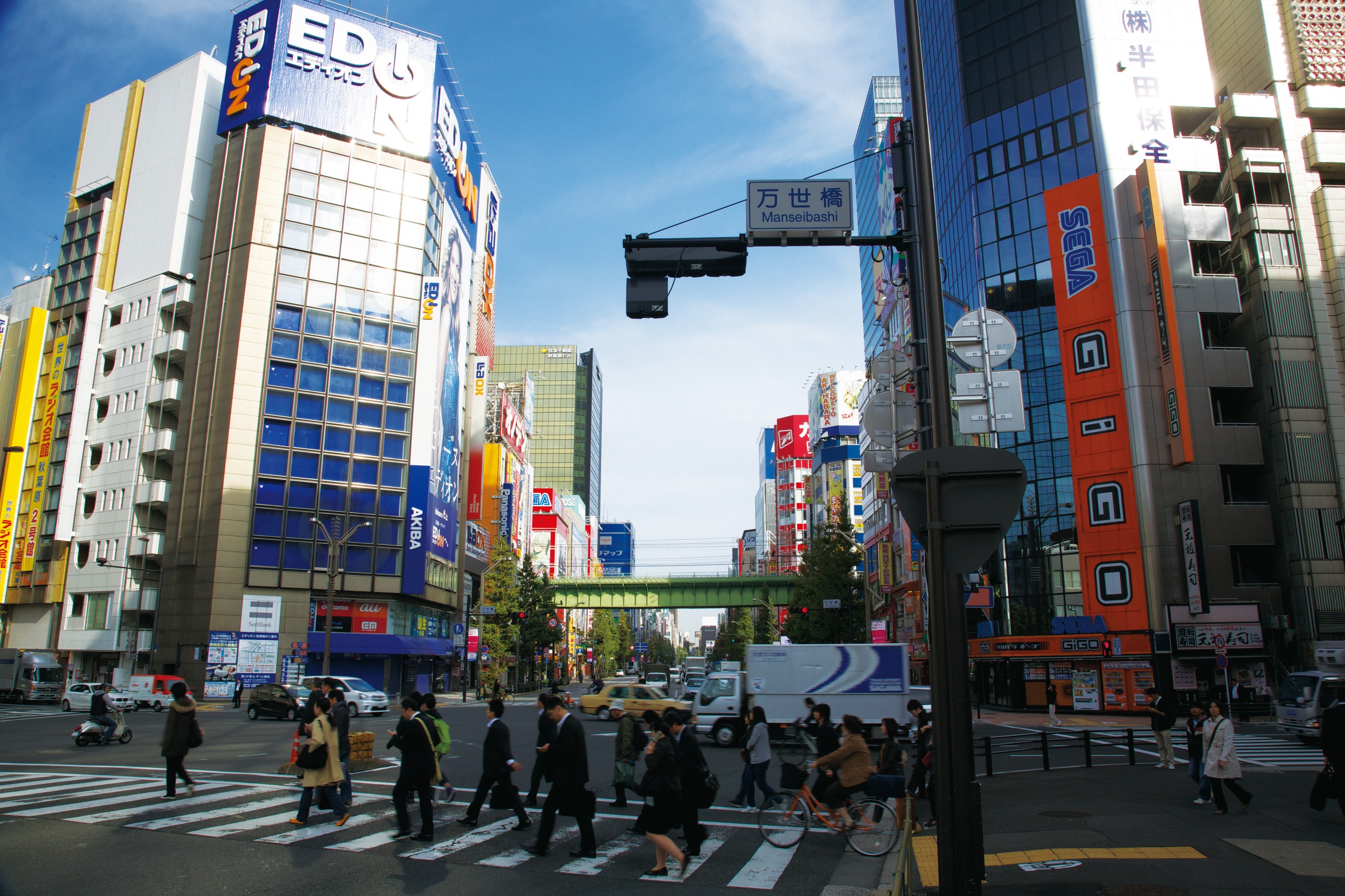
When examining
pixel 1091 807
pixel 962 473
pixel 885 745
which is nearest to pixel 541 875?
pixel 885 745

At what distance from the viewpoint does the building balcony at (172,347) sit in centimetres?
5631

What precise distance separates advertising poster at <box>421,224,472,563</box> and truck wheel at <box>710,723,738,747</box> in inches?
1388

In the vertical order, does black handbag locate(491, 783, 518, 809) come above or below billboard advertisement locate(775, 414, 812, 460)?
below

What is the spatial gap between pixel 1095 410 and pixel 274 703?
127ft

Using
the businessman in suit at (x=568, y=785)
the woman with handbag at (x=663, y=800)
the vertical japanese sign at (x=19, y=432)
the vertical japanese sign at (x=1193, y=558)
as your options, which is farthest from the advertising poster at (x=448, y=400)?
the woman with handbag at (x=663, y=800)

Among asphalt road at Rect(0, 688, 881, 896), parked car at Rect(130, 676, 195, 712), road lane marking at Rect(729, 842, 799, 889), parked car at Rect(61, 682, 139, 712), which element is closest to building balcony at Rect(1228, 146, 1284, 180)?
asphalt road at Rect(0, 688, 881, 896)

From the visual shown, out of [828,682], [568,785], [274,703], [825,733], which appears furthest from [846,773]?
[274,703]

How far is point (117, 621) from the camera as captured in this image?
5497 centimetres

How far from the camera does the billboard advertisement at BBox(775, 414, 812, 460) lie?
438ft

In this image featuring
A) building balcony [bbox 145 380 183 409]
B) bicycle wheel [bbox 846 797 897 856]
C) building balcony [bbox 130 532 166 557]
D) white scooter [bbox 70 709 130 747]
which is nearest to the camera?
bicycle wheel [bbox 846 797 897 856]

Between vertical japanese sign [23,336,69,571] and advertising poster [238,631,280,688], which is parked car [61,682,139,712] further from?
vertical japanese sign [23,336,69,571]

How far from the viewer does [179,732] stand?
41.8 ft

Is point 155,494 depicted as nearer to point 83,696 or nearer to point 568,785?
point 83,696

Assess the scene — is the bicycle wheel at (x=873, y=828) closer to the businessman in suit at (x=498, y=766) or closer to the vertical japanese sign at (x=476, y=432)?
the businessman in suit at (x=498, y=766)
